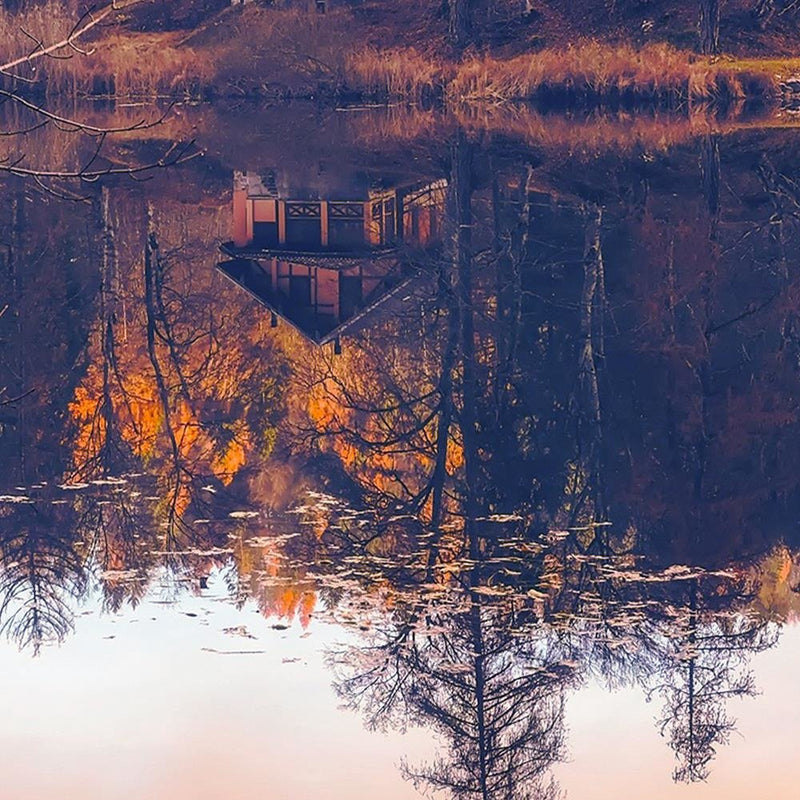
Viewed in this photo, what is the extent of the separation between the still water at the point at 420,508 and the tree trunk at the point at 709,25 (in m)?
18.3

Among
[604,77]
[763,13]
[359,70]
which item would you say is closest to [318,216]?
[604,77]

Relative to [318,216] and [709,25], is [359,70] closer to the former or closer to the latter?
[709,25]

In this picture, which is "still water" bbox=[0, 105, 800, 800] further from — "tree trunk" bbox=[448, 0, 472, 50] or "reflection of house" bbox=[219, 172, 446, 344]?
"tree trunk" bbox=[448, 0, 472, 50]

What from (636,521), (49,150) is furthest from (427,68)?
(636,521)

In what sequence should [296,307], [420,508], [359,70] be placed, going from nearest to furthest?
[420,508] → [296,307] → [359,70]

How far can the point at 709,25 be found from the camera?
154ft

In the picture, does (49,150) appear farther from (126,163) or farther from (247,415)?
(247,415)

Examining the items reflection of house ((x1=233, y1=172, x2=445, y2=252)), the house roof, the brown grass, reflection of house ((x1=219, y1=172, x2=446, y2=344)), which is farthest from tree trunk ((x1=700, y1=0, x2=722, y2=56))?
the house roof

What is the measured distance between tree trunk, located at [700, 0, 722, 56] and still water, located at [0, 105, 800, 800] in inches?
721

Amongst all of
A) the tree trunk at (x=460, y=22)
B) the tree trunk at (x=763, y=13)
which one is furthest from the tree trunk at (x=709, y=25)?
the tree trunk at (x=460, y=22)

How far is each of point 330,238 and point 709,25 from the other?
1630cm

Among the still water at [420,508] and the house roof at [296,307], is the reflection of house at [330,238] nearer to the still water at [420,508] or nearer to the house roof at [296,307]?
the house roof at [296,307]

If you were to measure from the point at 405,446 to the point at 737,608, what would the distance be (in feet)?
16.9

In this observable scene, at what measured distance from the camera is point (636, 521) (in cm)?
1317
